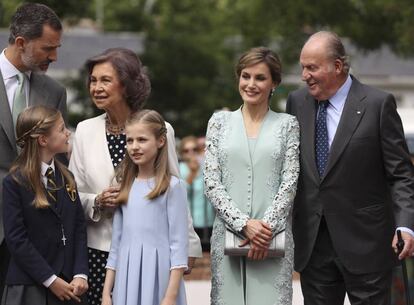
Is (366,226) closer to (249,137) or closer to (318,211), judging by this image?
(318,211)

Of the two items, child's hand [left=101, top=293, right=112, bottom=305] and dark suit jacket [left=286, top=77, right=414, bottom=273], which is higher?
dark suit jacket [left=286, top=77, right=414, bottom=273]

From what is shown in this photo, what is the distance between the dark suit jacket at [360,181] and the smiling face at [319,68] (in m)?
0.16

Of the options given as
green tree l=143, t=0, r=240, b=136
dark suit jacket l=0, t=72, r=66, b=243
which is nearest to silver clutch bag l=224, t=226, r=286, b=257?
dark suit jacket l=0, t=72, r=66, b=243

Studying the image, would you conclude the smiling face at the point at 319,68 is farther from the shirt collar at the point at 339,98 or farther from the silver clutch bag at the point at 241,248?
the silver clutch bag at the point at 241,248

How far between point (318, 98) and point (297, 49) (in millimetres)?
16473

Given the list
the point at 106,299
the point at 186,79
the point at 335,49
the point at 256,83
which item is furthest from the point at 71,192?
the point at 186,79

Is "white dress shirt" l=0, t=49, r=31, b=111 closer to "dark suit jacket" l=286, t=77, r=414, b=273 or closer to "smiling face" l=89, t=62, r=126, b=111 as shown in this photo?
"smiling face" l=89, t=62, r=126, b=111

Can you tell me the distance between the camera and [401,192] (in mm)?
5941

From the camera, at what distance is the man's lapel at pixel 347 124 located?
5984mm

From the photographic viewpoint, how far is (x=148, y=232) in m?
5.77

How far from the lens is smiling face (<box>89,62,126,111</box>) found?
5.99m

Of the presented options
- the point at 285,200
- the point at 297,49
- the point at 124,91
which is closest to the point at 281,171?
the point at 285,200

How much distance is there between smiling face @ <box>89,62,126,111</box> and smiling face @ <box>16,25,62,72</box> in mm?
333

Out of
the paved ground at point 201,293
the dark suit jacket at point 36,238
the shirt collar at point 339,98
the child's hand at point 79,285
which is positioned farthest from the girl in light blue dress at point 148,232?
the paved ground at point 201,293
